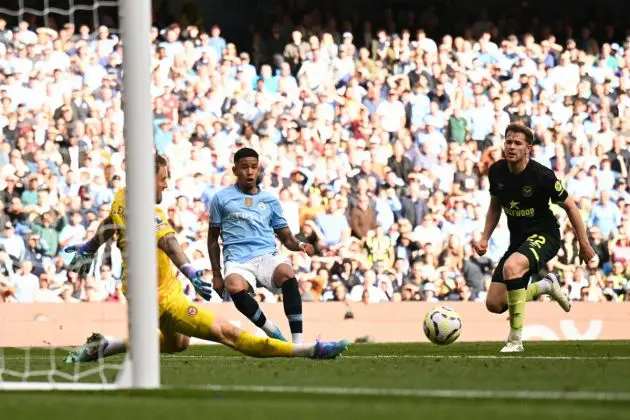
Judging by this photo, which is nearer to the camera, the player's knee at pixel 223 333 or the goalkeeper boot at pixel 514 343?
the player's knee at pixel 223 333

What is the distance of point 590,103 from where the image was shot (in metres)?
25.4

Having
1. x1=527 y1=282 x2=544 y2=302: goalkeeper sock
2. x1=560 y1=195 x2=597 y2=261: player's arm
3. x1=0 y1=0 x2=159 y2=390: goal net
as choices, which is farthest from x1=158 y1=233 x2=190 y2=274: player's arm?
x1=527 y1=282 x2=544 y2=302: goalkeeper sock

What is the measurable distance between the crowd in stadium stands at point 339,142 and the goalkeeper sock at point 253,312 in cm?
260

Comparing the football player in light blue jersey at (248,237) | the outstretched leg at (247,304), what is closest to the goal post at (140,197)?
the outstretched leg at (247,304)

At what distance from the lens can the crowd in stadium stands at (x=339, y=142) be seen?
16062 millimetres

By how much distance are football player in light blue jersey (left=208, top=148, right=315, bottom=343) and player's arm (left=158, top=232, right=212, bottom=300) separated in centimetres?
318

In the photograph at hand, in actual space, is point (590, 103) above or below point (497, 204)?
above

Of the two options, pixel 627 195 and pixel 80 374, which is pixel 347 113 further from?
pixel 80 374

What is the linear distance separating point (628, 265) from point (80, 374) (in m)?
13.8

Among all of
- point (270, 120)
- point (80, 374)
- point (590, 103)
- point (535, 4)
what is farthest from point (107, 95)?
point (535, 4)

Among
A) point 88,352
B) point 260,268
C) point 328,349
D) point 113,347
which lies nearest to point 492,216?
point 260,268

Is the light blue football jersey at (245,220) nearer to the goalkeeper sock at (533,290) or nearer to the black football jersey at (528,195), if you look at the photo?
the black football jersey at (528,195)

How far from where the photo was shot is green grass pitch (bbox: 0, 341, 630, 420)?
6463 mm

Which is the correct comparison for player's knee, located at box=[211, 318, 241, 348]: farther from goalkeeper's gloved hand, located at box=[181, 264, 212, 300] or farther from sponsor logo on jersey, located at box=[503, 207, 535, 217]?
sponsor logo on jersey, located at box=[503, 207, 535, 217]
